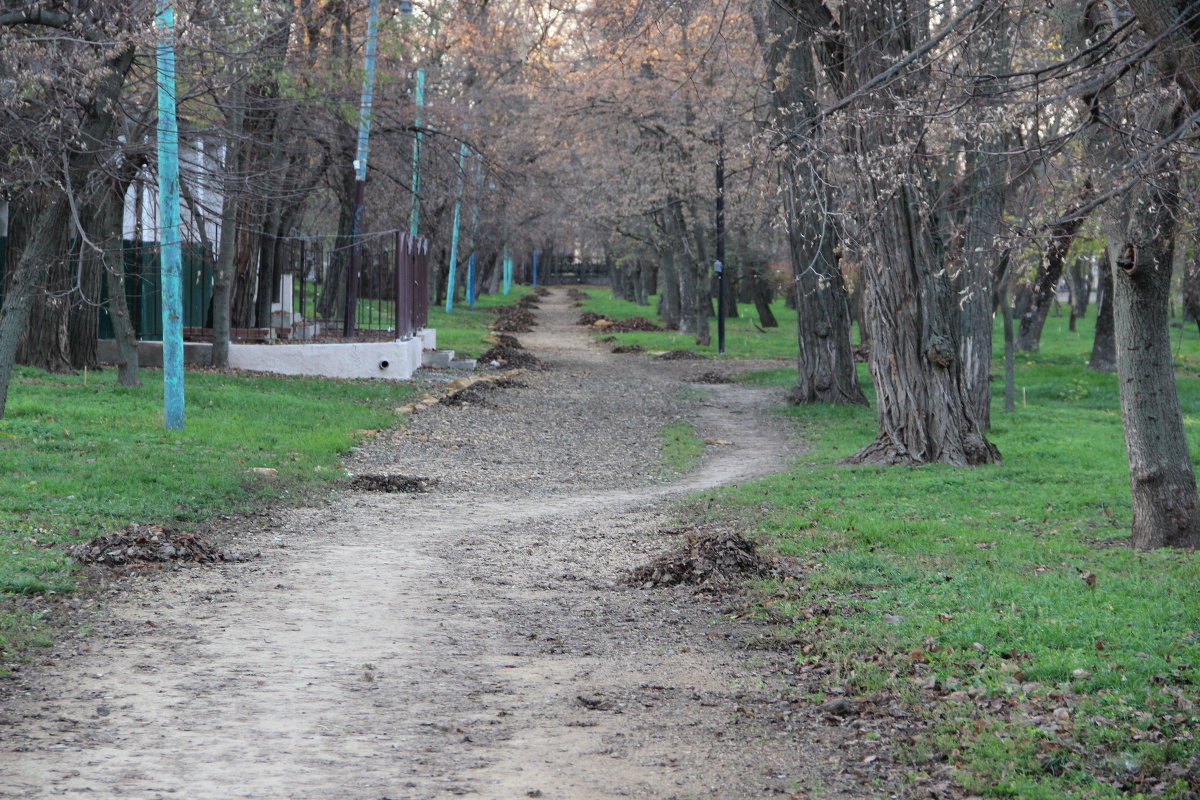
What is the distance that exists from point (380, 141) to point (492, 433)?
9978mm

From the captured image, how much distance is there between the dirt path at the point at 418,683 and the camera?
4.53 meters

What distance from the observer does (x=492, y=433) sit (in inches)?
635

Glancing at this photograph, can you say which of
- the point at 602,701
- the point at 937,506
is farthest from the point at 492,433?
the point at 602,701

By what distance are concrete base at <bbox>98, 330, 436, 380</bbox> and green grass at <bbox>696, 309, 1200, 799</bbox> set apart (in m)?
10.8

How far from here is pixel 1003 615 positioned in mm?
6516

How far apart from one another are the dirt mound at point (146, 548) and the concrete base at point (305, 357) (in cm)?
1228

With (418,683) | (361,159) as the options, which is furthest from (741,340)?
(418,683)

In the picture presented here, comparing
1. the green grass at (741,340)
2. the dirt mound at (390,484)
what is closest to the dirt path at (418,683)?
the dirt mound at (390,484)

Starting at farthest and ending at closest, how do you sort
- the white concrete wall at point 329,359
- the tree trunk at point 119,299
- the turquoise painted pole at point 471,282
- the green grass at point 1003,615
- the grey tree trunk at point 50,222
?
the turquoise painted pole at point 471,282 → the white concrete wall at point 329,359 → the tree trunk at point 119,299 → the grey tree trunk at point 50,222 → the green grass at point 1003,615

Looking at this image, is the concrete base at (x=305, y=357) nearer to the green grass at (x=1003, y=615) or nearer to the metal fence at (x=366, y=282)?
the metal fence at (x=366, y=282)

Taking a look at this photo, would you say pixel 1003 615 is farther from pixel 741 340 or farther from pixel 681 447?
pixel 741 340

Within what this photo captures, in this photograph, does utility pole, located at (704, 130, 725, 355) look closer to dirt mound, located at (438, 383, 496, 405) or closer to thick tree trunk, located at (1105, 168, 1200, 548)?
dirt mound, located at (438, 383, 496, 405)

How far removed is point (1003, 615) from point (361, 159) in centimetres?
1740

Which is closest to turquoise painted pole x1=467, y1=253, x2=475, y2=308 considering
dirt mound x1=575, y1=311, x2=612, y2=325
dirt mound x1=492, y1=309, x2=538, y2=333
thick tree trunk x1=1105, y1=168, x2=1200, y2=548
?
dirt mound x1=492, y1=309, x2=538, y2=333
